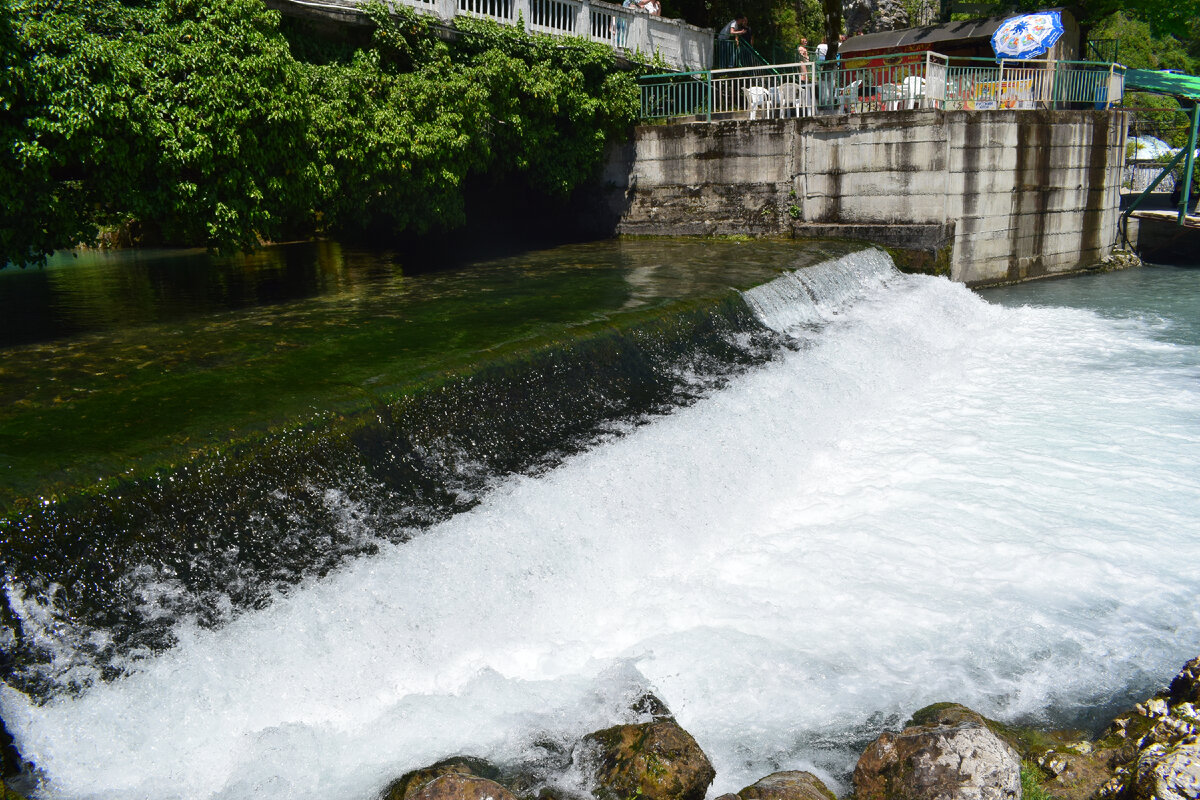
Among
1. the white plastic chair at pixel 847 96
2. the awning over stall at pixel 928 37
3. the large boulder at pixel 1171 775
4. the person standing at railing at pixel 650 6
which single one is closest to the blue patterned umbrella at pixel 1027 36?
the awning over stall at pixel 928 37

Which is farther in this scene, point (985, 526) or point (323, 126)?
point (323, 126)

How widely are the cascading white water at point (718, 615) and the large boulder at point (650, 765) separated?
1.11 feet

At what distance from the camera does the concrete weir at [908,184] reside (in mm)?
15945

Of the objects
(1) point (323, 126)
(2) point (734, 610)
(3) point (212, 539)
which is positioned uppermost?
(1) point (323, 126)

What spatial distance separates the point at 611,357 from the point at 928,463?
3.35 m

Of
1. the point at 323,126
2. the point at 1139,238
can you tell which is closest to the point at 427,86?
the point at 323,126

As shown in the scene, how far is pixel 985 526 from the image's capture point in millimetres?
7230

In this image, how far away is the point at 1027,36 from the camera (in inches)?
749

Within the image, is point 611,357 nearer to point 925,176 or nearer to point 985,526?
point 985,526

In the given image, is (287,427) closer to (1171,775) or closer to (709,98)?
(1171,775)

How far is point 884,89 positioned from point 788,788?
15.5 meters

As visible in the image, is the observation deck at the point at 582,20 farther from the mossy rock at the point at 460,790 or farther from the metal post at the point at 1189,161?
the mossy rock at the point at 460,790

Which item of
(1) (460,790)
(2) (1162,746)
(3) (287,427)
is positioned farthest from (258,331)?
(2) (1162,746)

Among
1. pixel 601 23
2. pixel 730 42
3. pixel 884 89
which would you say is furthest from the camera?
pixel 730 42
